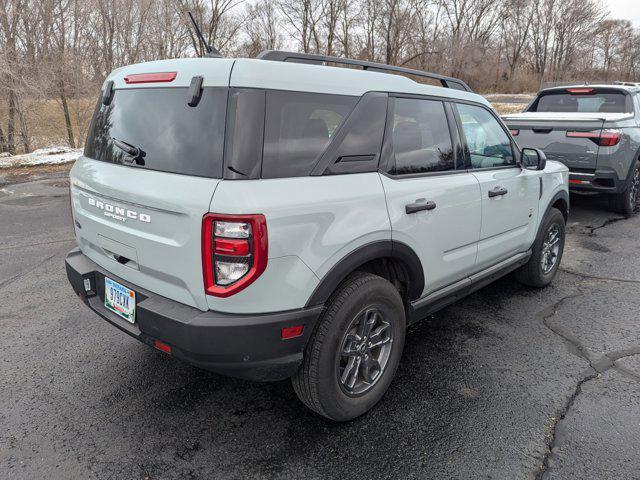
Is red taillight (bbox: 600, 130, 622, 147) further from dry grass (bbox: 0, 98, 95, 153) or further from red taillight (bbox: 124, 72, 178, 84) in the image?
dry grass (bbox: 0, 98, 95, 153)

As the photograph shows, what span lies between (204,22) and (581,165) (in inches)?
1193

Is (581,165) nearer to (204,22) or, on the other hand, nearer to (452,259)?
Answer: (452,259)

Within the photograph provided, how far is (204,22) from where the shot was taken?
3119 centimetres

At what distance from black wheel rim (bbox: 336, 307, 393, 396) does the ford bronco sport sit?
523cm

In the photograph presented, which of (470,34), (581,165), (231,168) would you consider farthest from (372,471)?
(470,34)

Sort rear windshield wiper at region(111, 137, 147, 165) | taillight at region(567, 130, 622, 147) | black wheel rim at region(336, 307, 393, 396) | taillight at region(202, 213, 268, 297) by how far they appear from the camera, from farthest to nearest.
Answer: taillight at region(567, 130, 622, 147) → black wheel rim at region(336, 307, 393, 396) → rear windshield wiper at region(111, 137, 147, 165) → taillight at region(202, 213, 268, 297)

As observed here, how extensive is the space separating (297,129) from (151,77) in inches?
33.6

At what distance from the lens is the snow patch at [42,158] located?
11658 mm

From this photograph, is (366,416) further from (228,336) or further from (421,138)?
(421,138)

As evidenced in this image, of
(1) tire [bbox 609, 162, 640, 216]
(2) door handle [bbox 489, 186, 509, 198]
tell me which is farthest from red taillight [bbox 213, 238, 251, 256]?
(1) tire [bbox 609, 162, 640, 216]

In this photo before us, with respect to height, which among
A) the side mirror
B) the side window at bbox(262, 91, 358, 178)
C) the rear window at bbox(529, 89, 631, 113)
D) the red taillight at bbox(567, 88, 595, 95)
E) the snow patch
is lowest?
the snow patch

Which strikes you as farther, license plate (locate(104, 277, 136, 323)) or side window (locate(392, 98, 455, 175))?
side window (locate(392, 98, 455, 175))

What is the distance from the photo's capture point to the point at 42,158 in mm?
12305

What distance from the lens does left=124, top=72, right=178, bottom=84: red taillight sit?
2.32 metres
